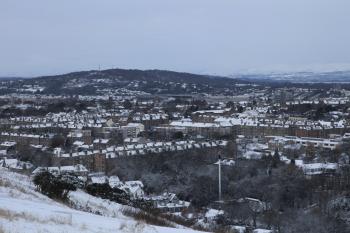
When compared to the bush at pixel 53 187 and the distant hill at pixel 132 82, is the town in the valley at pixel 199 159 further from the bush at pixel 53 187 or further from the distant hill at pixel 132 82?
the distant hill at pixel 132 82

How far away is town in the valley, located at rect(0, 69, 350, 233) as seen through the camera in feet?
Answer: 78.6

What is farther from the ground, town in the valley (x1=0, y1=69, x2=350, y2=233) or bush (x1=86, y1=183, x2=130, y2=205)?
bush (x1=86, y1=183, x2=130, y2=205)

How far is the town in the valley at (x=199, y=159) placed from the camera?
943 inches

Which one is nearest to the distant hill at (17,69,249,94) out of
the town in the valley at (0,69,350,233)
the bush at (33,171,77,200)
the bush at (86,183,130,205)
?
the town in the valley at (0,69,350,233)

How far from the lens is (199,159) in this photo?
44688mm

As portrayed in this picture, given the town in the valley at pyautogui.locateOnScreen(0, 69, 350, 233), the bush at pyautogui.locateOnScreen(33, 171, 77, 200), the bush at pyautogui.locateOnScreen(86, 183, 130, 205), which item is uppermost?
the bush at pyautogui.locateOnScreen(33, 171, 77, 200)

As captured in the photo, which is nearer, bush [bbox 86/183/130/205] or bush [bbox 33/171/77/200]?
bush [bbox 33/171/77/200]

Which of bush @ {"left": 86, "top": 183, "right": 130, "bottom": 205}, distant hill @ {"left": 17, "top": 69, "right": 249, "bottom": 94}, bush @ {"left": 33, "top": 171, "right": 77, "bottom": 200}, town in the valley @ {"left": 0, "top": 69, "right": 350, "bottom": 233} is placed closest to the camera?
bush @ {"left": 33, "top": 171, "right": 77, "bottom": 200}

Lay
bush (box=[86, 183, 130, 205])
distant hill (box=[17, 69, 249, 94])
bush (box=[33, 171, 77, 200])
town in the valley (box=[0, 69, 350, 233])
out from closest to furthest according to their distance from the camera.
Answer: bush (box=[33, 171, 77, 200]), bush (box=[86, 183, 130, 205]), town in the valley (box=[0, 69, 350, 233]), distant hill (box=[17, 69, 249, 94])

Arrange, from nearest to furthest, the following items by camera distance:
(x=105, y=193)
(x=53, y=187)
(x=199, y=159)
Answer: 1. (x=53, y=187)
2. (x=105, y=193)
3. (x=199, y=159)

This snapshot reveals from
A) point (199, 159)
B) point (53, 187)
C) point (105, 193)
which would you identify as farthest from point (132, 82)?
point (53, 187)

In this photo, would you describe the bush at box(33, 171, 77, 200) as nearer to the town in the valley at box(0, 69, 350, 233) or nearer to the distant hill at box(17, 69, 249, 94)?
the town in the valley at box(0, 69, 350, 233)

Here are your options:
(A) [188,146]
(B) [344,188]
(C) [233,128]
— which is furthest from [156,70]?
(B) [344,188]

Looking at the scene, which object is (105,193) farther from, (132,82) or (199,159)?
(132,82)
